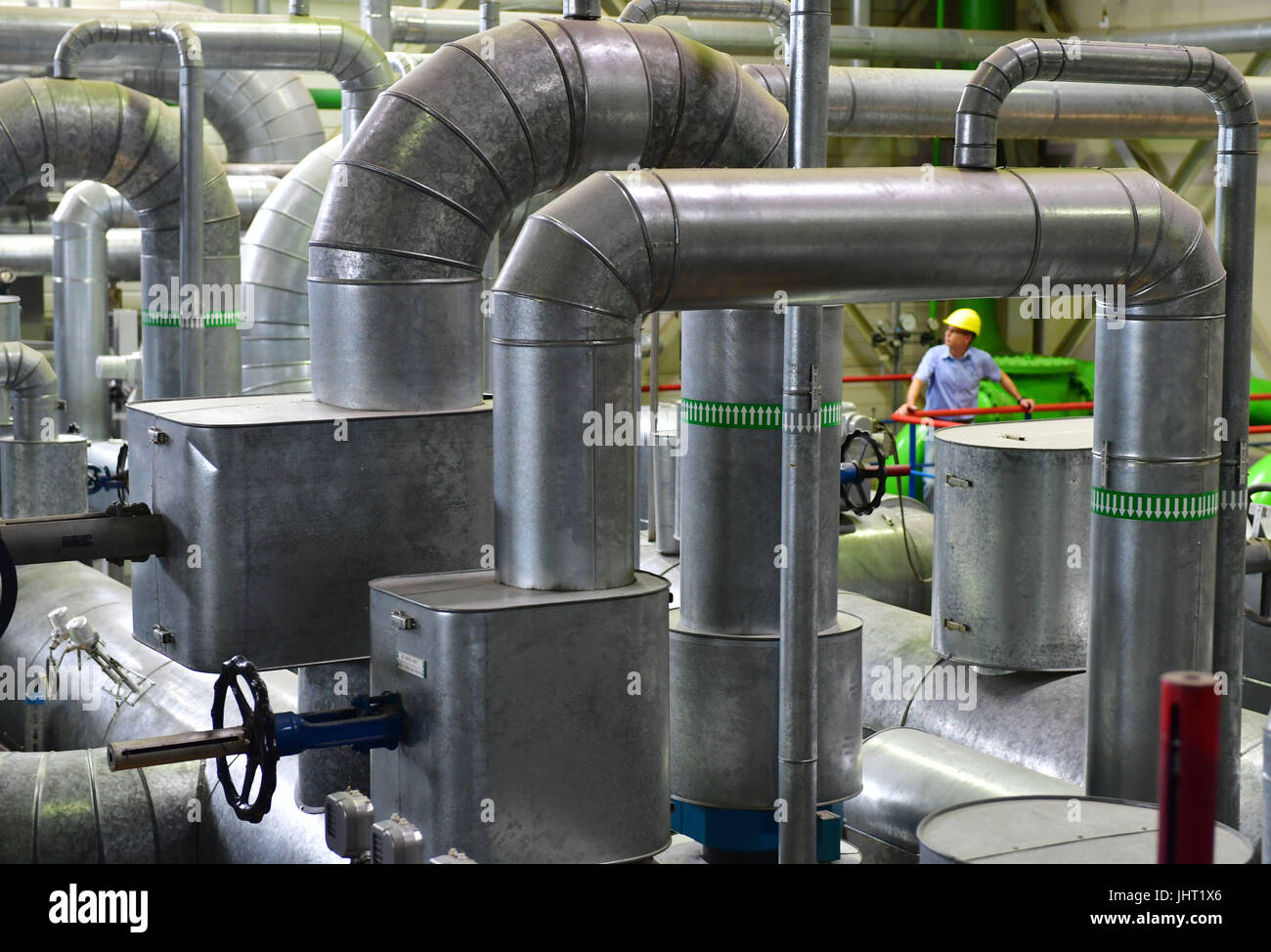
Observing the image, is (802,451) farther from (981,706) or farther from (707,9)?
(707,9)

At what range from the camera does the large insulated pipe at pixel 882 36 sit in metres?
11.3

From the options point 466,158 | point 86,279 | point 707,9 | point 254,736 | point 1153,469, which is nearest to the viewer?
point 254,736

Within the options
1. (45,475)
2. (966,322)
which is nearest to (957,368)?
(966,322)

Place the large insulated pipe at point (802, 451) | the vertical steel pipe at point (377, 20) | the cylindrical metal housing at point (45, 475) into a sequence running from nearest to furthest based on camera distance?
the large insulated pipe at point (802, 451) → the cylindrical metal housing at point (45, 475) → the vertical steel pipe at point (377, 20)

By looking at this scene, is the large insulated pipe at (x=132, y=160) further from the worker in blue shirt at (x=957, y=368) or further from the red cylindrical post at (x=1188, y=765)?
the red cylindrical post at (x=1188, y=765)

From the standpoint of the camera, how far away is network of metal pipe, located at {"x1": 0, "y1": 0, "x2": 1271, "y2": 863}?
374cm

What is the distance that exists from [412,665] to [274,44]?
577cm

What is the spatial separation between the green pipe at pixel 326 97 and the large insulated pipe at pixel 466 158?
1024 centimetres

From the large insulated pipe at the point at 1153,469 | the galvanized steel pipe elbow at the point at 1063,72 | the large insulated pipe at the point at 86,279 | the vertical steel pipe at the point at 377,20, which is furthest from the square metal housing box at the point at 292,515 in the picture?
the large insulated pipe at the point at 86,279

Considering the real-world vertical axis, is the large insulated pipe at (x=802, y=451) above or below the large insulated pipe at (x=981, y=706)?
above

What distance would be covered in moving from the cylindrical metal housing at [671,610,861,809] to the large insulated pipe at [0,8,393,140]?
3770 mm

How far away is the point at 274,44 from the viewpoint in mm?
8562

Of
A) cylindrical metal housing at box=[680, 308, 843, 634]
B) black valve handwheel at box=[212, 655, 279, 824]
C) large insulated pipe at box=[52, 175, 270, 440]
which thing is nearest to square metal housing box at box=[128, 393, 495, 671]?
black valve handwheel at box=[212, 655, 279, 824]

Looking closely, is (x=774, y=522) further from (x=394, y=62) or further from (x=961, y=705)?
(x=394, y=62)
